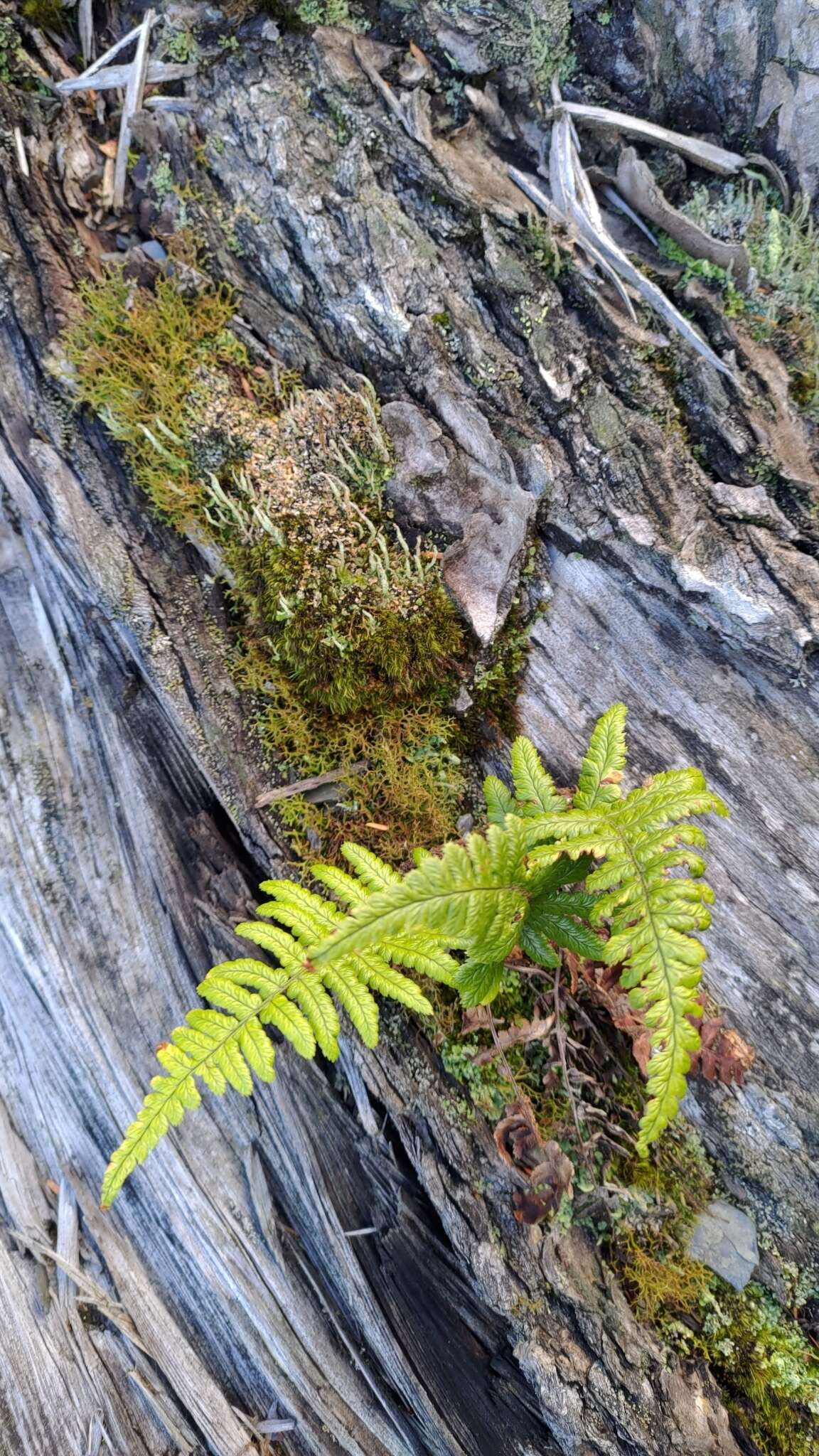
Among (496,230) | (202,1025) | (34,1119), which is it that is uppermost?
(496,230)

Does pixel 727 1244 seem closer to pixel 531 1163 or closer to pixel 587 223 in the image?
pixel 531 1163

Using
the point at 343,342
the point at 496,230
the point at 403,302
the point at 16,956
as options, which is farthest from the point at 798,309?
the point at 16,956

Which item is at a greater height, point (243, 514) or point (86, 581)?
point (243, 514)

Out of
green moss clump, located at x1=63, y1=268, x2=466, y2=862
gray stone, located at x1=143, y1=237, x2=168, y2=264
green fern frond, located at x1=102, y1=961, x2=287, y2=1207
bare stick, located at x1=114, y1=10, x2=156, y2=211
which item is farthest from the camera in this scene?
bare stick, located at x1=114, y1=10, x2=156, y2=211

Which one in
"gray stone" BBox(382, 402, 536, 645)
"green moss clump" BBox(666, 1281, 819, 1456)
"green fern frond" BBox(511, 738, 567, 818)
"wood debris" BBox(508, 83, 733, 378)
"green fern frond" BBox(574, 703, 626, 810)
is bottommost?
"green moss clump" BBox(666, 1281, 819, 1456)

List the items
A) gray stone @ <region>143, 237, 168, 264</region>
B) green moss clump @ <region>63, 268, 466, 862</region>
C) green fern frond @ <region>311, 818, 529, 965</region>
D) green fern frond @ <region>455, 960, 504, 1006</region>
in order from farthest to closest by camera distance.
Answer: gray stone @ <region>143, 237, 168, 264</region>, green moss clump @ <region>63, 268, 466, 862</region>, green fern frond @ <region>455, 960, 504, 1006</region>, green fern frond @ <region>311, 818, 529, 965</region>

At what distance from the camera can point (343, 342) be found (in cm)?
463

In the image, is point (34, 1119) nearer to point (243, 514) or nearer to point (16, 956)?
point (16, 956)

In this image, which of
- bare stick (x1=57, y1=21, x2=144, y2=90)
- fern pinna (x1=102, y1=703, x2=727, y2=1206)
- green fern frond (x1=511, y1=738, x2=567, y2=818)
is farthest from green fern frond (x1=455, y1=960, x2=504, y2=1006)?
bare stick (x1=57, y1=21, x2=144, y2=90)

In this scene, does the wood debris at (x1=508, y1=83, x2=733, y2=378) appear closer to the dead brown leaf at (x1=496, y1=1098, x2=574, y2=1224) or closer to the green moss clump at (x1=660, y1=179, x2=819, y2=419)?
the green moss clump at (x1=660, y1=179, x2=819, y2=419)

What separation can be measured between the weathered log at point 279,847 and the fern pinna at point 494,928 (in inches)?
31.0

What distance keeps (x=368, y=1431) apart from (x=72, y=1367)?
164cm

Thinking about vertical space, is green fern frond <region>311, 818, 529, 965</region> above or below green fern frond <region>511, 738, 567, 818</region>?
below

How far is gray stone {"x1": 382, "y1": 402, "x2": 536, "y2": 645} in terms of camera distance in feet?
14.3
